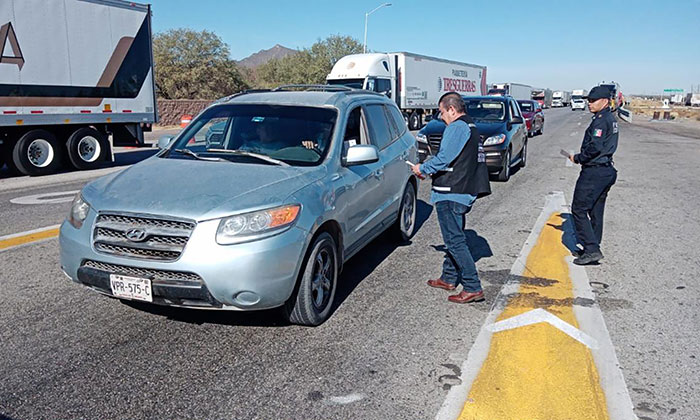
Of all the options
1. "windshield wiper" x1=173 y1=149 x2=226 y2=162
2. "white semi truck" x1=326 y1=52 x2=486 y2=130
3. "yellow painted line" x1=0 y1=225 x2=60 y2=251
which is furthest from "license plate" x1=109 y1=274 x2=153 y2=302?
"white semi truck" x1=326 y1=52 x2=486 y2=130

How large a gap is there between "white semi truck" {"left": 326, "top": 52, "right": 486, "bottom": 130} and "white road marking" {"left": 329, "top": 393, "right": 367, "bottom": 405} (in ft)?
80.2

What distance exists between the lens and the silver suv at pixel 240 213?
375 centimetres

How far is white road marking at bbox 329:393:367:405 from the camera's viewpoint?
11.0ft

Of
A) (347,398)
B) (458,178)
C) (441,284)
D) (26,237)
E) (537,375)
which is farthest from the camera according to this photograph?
(26,237)

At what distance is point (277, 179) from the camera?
4.35 m

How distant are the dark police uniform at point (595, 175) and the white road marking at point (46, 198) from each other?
25.8ft

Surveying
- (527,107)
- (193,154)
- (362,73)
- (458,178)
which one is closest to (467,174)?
(458,178)

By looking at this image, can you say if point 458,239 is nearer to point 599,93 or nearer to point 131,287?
point 599,93

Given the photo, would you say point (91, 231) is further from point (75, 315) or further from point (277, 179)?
point (277, 179)

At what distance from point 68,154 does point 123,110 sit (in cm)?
184

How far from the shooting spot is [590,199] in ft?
20.2

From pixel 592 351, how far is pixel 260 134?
10.6 ft

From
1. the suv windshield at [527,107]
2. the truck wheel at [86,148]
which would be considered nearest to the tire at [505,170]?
the truck wheel at [86,148]

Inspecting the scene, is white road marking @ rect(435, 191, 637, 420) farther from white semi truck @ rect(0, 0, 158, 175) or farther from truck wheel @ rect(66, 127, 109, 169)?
truck wheel @ rect(66, 127, 109, 169)
